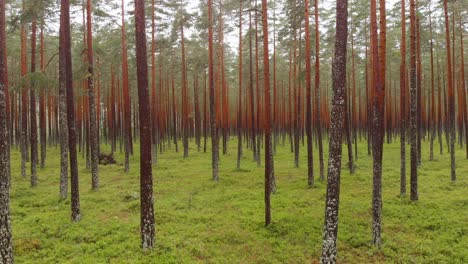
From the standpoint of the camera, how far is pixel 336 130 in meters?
7.74

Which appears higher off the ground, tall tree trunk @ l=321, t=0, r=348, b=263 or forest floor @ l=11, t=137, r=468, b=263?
tall tree trunk @ l=321, t=0, r=348, b=263

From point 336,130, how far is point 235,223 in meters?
5.92

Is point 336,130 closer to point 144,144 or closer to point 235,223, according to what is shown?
point 144,144

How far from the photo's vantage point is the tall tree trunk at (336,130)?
7.64m

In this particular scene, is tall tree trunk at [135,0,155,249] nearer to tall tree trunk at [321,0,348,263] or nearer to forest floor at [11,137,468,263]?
forest floor at [11,137,468,263]

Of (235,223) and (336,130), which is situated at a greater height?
(336,130)

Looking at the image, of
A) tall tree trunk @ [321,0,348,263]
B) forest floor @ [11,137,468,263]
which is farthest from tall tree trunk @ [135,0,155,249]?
tall tree trunk @ [321,0,348,263]

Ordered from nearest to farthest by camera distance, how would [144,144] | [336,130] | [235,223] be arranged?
[336,130] < [144,144] < [235,223]

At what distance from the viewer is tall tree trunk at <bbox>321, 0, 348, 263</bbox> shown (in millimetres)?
7637

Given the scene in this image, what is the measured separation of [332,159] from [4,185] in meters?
8.18

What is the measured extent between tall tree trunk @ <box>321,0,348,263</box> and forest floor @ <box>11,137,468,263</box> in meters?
2.20

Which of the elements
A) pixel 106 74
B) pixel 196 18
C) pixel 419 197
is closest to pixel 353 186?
pixel 419 197

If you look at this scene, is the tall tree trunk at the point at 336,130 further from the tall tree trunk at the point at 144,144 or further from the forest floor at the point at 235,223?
the tall tree trunk at the point at 144,144

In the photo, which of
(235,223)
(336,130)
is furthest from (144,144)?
(336,130)
